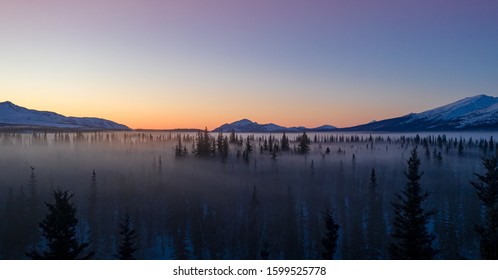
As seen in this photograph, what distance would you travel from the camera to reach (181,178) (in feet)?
413

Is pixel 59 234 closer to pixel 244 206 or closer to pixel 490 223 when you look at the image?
pixel 490 223

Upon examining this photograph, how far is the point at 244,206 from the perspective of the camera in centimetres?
10506

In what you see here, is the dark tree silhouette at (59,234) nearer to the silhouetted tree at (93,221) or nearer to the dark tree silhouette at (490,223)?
the dark tree silhouette at (490,223)

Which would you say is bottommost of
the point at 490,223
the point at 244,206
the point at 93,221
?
the point at 244,206

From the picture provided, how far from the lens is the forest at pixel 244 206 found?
5947cm

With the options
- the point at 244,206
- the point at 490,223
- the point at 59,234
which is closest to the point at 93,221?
the point at 244,206

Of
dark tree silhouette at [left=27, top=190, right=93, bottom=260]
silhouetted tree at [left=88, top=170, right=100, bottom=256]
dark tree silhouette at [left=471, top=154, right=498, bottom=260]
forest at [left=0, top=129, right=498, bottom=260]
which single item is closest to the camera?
dark tree silhouette at [left=471, top=154, right=498, bottom=260]

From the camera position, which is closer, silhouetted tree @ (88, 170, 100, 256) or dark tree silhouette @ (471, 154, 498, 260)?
dark tree silhouette @ (471, 154, 498, 260)

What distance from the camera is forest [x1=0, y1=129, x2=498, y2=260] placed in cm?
A: 5947

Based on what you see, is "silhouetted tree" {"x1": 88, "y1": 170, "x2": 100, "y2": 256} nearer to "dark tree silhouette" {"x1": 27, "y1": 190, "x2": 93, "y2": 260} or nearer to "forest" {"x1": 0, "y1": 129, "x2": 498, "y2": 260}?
"forest" {"x1": 0, "y1": 129, "x2": 498, "y2": 260}

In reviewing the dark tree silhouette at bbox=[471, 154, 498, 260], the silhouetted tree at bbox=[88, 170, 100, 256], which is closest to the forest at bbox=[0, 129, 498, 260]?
the dark tree silhouette at bbox=[471, 154, 498, 260]

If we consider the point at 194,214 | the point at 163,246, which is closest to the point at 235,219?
the point at 194,214
